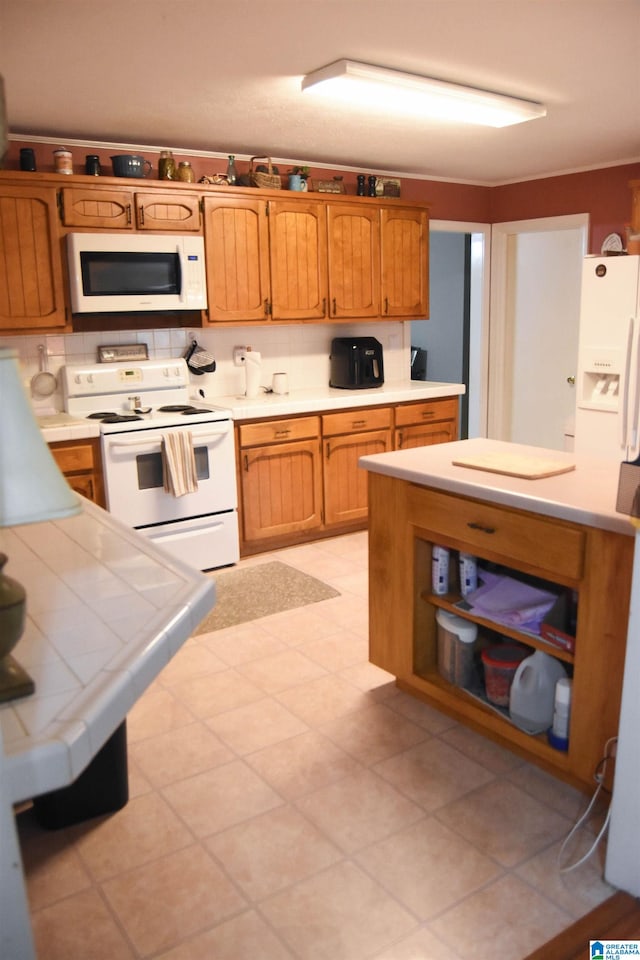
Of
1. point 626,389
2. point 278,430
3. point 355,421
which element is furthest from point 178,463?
point 626,389

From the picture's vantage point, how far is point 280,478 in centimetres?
465

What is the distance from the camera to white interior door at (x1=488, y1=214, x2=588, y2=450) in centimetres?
603

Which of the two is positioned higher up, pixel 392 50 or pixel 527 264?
pixel 392 50

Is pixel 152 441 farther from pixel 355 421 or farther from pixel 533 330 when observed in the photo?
pixel 533 330

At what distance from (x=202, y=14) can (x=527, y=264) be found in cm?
435

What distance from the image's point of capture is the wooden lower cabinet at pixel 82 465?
381 cm

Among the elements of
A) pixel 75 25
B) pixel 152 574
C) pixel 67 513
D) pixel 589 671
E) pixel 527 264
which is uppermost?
pixel 75 25

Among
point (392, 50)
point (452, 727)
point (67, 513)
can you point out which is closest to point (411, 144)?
point (392, 50)

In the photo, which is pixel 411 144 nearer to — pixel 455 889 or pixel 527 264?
pixel 527 264

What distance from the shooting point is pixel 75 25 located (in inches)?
101

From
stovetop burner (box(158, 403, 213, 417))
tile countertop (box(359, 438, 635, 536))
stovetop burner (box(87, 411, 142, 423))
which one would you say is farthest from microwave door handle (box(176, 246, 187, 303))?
tile countertop (box(359, 438, 635, 536))

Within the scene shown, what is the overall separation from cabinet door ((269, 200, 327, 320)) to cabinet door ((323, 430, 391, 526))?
0.83 m

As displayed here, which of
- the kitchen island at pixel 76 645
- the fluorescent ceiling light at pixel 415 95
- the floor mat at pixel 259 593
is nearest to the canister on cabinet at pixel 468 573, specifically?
the kitchen island at pixel 76 645

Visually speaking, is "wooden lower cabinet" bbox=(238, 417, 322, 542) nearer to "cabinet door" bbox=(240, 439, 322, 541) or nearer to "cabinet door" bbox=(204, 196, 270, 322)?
→ "cabinet door" bbox=(240, 439, 322, 541)
